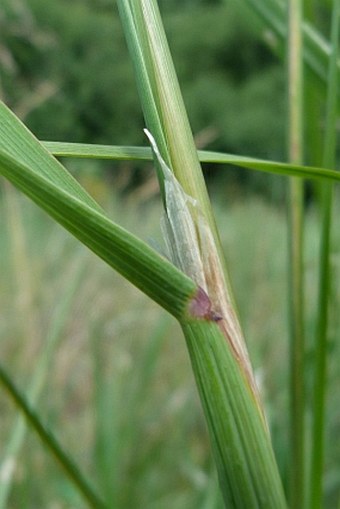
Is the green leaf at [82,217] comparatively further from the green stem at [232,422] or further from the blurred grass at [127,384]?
the blurred grass at [127,384]

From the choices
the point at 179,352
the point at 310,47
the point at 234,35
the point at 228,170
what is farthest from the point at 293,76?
the point at 234,35

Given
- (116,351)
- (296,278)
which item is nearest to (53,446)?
(296,278)

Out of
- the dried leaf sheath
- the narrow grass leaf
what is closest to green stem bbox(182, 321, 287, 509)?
the dried leaf sheath

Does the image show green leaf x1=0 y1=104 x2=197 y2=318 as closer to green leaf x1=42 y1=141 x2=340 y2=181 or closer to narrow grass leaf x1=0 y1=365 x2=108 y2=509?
green leaf x1=42 y1=141 x2=340 y2=181

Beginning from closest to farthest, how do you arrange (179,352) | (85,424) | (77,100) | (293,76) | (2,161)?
1. (2,161)
2. (293,76)
3. (85,424)
4. (179,352)
5. (77,100)

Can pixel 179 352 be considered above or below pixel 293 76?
above

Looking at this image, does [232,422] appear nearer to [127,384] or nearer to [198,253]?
[198,253]

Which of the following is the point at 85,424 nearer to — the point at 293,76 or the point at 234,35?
the point at 293,76
